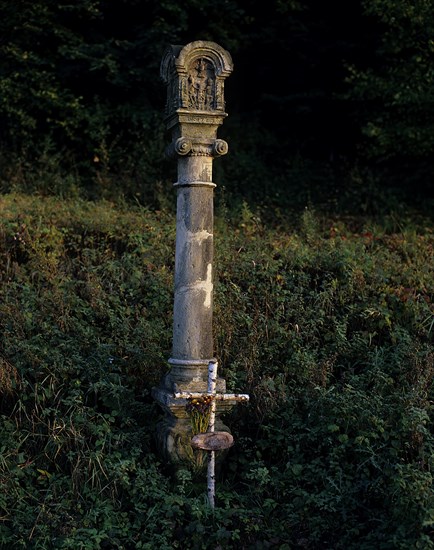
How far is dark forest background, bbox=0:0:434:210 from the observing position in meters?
11.8

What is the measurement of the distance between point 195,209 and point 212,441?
1.80 meters

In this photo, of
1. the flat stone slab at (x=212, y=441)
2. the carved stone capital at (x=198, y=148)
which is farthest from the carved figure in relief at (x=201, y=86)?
the flat stone slab at (x=212, y=441)

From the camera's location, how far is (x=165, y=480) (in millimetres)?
5770

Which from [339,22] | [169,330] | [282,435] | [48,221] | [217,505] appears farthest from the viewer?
[339,22]

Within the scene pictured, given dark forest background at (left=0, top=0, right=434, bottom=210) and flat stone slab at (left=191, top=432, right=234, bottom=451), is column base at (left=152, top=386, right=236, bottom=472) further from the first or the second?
dark forest background at (left=0, top=0, right=434, bottom=210)

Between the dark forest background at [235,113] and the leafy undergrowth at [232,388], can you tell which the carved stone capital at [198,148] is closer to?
the leafy undergrowth at [232,388]

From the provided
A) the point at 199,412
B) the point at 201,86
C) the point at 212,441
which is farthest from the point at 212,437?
the point at 201,86

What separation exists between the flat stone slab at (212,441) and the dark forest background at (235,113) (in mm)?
5728

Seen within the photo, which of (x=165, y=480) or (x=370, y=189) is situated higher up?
(x=370, y=189)

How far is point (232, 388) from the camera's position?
6574mm

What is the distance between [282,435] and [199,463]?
722 millimetres

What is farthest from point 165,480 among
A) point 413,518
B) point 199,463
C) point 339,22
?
point 339,22

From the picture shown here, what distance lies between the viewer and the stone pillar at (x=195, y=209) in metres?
6.09

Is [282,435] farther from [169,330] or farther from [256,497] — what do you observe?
[169,330]
